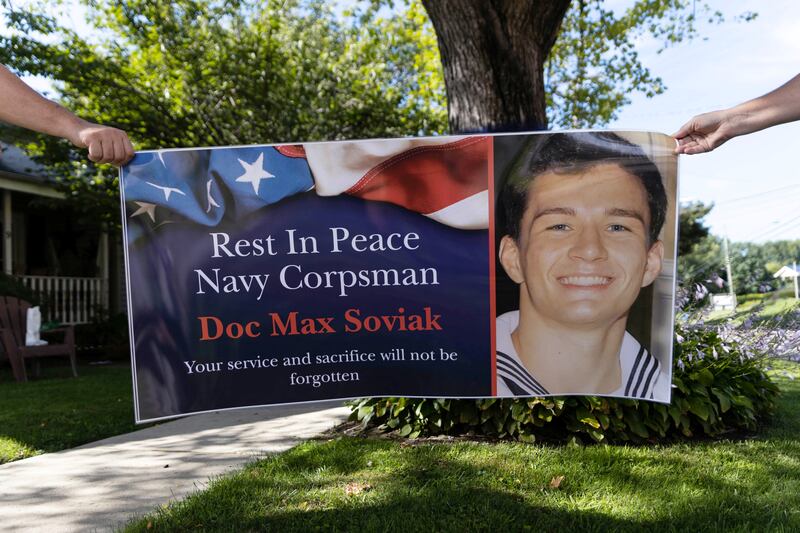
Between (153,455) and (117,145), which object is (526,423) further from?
(117,145)

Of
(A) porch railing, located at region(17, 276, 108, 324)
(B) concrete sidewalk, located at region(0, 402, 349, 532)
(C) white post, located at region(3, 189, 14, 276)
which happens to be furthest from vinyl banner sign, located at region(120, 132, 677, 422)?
(C) white post, located at region(3, 189, 14, 276)

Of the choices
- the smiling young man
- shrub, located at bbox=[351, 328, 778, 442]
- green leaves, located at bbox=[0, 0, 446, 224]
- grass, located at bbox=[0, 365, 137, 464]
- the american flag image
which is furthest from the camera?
green leaves, located at bbox=[0, 0, 446, 224]

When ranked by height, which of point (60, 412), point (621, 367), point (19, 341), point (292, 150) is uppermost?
point (292, 150)

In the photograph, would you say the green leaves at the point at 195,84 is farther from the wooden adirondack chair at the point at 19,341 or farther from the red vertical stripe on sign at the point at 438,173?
the red vertical stripe on sign at the point at 438,173

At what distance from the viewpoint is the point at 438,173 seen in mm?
3199

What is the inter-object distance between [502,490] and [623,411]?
1.42m

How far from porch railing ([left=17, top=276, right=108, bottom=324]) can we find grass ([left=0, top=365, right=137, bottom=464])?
378 cm

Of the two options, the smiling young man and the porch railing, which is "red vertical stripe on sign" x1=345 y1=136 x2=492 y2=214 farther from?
the porch railing

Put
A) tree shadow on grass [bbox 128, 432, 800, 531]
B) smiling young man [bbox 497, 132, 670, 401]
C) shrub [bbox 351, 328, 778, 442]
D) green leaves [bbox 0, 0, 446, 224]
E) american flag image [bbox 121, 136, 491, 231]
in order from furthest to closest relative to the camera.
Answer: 1. green leaves [bbox 0, 0, 446, 224]
2. shrub [bbox 351, 328, 778, 442]
3. tree shadow on grass [bbox 128, 432, 800, 531]
4. smiling young man [bbox 497, 132, 670, 401]
5. american flag image [bbox 121, 136, 491, 231]

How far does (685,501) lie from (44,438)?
498 centimetres

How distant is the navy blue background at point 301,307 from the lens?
9.96ft

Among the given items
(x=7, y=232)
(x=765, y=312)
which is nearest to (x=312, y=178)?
(x=765, y=312)

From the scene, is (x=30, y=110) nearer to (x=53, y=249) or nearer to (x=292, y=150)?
(x=292, y=150)

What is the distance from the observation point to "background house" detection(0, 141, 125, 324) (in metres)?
13.0
